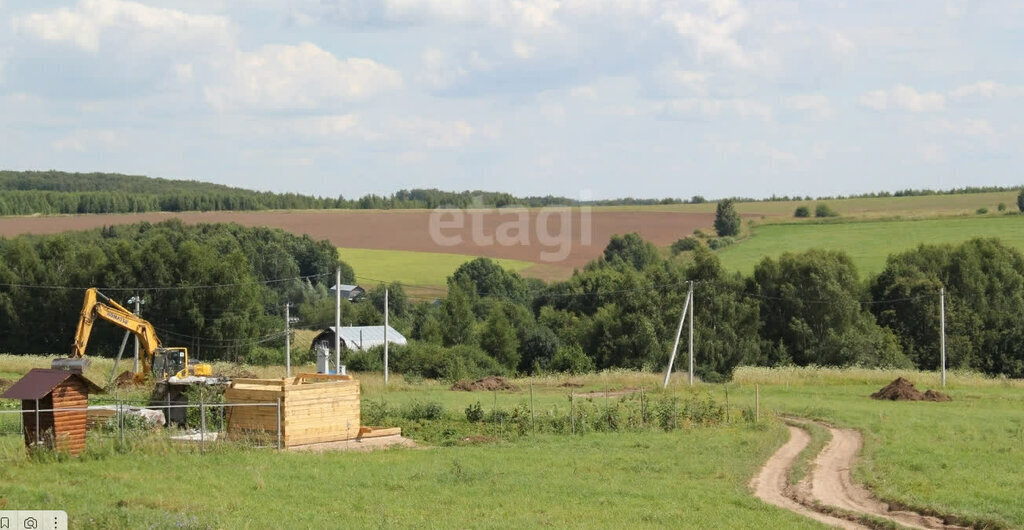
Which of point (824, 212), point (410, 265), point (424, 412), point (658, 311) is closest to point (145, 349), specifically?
point (424, 412)

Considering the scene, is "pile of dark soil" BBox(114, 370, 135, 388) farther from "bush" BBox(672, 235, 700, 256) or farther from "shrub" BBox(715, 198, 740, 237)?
"shrub" BBox(715, 198, 740, 237)

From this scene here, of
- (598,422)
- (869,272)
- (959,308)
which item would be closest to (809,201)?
(869,272)

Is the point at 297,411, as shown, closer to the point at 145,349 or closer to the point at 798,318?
the point at 145,349

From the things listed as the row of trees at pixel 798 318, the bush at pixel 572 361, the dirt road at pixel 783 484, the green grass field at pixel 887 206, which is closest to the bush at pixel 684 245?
the green grass field at pixel 887 206

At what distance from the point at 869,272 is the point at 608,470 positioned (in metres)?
64.5

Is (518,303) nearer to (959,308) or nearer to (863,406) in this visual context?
(959,308)

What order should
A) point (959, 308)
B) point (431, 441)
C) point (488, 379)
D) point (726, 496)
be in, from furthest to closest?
point (959, 308)
point (488, 379)
point (431, 441)
point (726, 496)

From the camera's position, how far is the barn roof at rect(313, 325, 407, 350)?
75.5 meters

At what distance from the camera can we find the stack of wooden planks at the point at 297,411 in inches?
1029

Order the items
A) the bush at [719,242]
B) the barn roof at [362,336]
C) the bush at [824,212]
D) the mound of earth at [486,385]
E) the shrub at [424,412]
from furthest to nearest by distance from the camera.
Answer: the bush at [824,212] < the bush at [719,242] < the barn roof at [362,336] < the mound of earth at [486,385] < the shrub at [424,412]

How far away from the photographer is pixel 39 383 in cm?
2297

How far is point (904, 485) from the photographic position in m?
21.4

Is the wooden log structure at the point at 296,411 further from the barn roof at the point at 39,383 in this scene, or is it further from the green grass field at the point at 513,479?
the barn roof at the point at 39,383

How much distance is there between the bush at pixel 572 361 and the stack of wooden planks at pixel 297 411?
37.9 m
